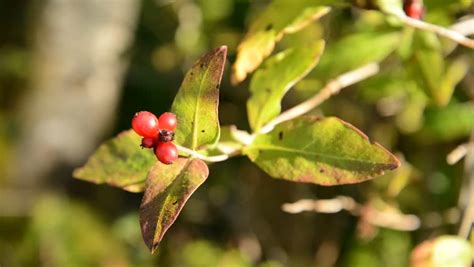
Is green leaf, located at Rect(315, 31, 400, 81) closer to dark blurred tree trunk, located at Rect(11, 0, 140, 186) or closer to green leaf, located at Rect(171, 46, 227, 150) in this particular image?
green leaf, located at Rect(171, 46, 227, 150)

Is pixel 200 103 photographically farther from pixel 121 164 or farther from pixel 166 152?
pixel 121 164

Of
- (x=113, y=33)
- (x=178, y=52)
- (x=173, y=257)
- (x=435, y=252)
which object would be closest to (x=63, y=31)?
(x=113, y=33)

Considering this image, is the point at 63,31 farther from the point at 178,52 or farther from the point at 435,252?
the point at 435,252

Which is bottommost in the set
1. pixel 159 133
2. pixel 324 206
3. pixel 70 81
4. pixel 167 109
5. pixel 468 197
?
pixel 70 81

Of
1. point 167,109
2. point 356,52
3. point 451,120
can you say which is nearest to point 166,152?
point 356,52

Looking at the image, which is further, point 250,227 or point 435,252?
point 250,227

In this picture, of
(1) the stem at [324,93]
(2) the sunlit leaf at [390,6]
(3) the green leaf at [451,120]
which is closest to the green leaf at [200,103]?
(1) the stem at [324,93]
